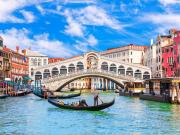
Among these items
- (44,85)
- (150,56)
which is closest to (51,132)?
(44,85)

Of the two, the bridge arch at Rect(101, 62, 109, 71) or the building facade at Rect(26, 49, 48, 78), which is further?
the building facade at Rect(26, 49, 48, 78)

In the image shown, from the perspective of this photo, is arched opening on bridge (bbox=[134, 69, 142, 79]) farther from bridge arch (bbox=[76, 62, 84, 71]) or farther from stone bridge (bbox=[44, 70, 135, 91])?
bridge arch (bbox=[76, 62, 84, 71])

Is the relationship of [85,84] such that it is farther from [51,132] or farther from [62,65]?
[51,132]

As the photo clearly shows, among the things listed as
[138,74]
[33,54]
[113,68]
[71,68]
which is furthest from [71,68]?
[33,54]

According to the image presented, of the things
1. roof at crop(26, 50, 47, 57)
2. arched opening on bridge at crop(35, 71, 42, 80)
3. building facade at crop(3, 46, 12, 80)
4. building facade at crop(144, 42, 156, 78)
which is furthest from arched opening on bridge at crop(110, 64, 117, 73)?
roof at crop(26, 50, 47, 57)

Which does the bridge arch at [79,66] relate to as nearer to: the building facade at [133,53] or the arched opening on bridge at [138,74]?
the arched opening on bridge at [138,74]

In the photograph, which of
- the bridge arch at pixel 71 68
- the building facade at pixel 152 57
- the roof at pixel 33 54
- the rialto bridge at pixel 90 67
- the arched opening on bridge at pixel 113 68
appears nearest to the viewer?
the rialto bridge at pixel 90 67

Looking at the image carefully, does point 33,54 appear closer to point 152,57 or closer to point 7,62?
point 152,57

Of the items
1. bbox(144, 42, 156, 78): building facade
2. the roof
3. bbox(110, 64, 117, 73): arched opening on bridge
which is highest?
the roof

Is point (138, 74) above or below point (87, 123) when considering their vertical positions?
above

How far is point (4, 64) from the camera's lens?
37.1 meters

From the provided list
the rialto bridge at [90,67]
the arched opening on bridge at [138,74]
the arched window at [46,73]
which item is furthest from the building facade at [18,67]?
the arched opening on bridge at [138,74]

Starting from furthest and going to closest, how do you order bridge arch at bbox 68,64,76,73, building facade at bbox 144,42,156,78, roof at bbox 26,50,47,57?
roof at bbox 26,50,47,57, building facade at bbox 144,42,156,78, bridge arch at bbox 68,64,76,73

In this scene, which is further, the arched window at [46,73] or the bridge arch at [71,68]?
the bridge arch at [71,68]
